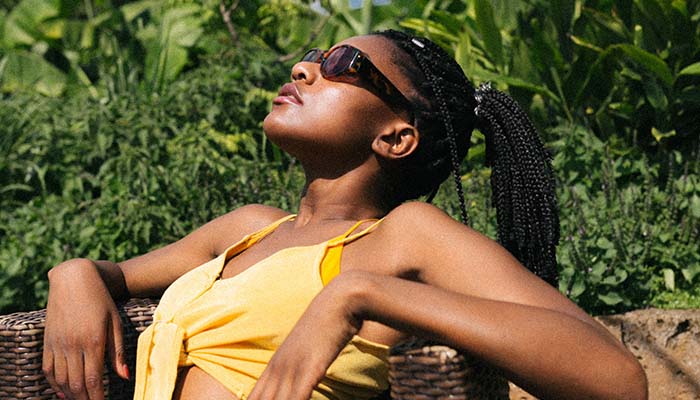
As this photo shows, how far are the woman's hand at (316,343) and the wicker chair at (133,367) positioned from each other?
126 mm

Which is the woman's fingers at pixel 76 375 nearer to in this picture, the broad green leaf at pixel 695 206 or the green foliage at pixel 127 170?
the green foliage at pixel 127 170

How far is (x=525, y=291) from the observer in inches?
82.0

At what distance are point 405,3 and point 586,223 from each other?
412cm

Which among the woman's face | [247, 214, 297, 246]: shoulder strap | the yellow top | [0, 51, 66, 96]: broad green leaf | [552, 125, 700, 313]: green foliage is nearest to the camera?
the yellow top

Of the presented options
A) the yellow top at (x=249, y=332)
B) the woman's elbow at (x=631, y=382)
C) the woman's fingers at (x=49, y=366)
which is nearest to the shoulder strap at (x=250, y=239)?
the yellow top at (x=249, y=332)

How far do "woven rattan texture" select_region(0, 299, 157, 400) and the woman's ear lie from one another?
0.84 m

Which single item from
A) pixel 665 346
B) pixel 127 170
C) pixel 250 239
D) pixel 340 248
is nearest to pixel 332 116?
pixel 340 248

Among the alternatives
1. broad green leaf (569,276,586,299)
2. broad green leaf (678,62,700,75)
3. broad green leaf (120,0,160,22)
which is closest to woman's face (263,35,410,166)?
broad green leaf (569,276,586,299)

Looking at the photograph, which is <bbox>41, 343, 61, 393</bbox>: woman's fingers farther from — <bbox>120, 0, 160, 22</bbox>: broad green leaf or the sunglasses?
<bbox>120, 0, 160, 22</bbox>: broad green leaf

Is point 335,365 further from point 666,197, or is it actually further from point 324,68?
point 666,197

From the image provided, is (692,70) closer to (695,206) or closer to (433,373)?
(695,206)

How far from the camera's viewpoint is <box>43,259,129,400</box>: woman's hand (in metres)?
2.62

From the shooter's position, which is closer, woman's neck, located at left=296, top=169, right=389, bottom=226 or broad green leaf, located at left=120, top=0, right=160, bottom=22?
woman's neck, located at left=296, top=169, right=389, bottom=226

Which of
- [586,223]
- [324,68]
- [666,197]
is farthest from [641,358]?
[324,68]
